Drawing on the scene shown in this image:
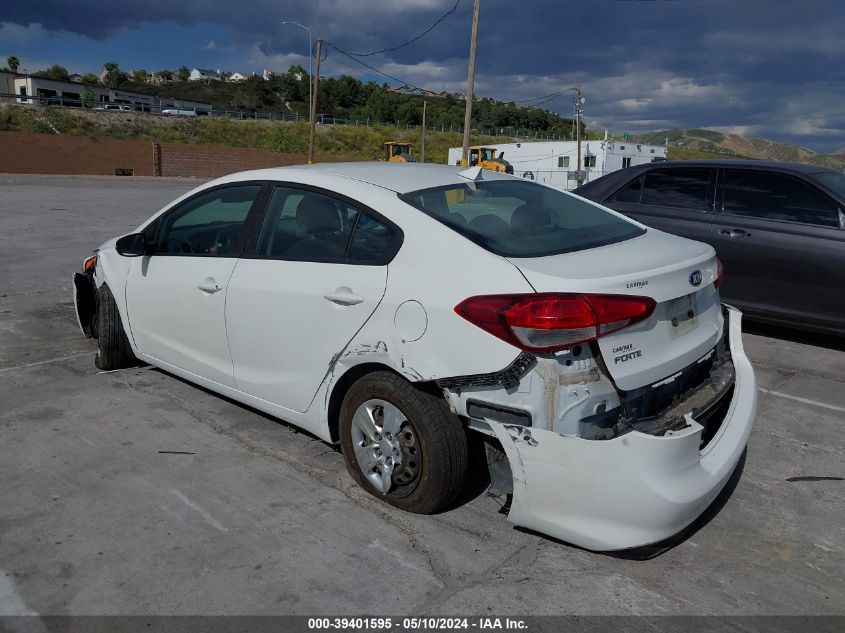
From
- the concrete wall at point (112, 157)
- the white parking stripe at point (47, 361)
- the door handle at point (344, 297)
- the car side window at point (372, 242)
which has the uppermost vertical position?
the concrete wall at point (112, 157)

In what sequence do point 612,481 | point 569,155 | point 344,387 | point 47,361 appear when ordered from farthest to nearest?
point 569,155
point 47,361
point 344,387
point 612,481

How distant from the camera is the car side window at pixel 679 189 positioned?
6.52m

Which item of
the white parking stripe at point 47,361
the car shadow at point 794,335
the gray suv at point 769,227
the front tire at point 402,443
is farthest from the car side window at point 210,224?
the car shadow at point 794,335

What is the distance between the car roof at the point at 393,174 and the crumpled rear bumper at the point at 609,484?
1.41 m

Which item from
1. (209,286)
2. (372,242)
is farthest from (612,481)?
(209,286)

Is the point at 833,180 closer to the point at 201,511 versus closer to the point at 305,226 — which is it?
the point at 305,226

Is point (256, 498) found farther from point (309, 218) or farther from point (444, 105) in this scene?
point (444, 105)

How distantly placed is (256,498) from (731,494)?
2368mm

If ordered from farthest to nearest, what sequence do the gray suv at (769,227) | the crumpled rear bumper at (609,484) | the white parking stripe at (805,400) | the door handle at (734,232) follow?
the door handle at (734,232) → the gray suv at (769,227) → the white parking stripe at (805,400) → the crumpled rear bumper at (609,484)

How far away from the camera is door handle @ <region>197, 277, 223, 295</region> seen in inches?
155

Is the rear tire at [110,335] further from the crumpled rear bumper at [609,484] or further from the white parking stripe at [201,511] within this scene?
the crumpled rear bumper at [609,484]

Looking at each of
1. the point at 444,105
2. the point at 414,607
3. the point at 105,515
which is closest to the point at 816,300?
the point at 414,607

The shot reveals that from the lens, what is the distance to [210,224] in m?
4.40

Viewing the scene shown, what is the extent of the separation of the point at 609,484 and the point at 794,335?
508cm
